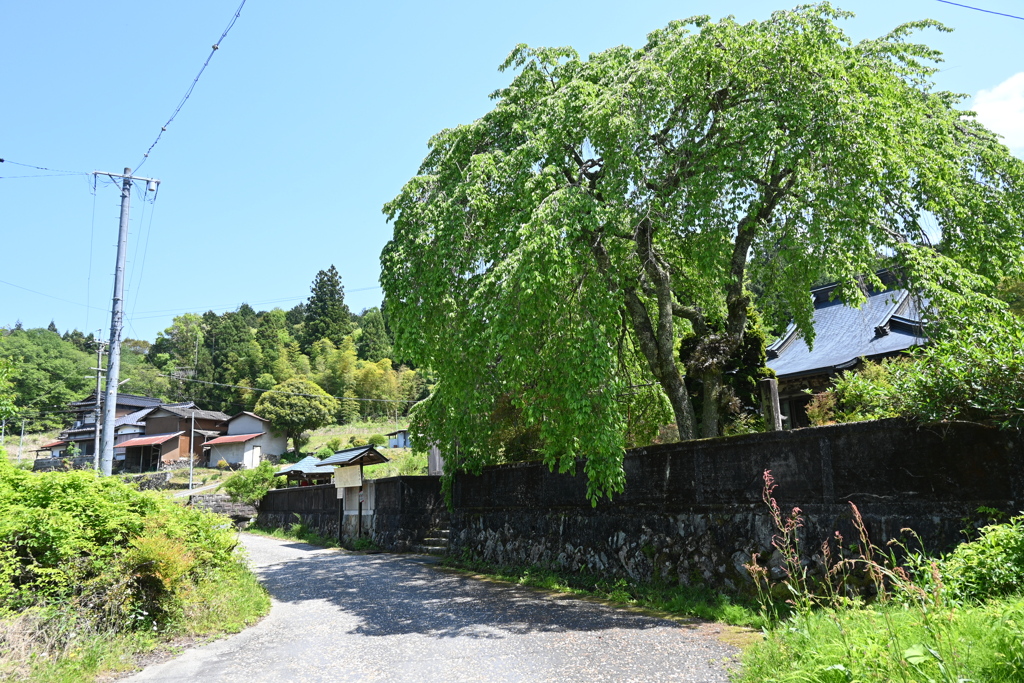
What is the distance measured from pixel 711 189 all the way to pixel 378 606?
770cm

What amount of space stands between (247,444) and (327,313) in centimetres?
2856

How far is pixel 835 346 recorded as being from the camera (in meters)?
19.4

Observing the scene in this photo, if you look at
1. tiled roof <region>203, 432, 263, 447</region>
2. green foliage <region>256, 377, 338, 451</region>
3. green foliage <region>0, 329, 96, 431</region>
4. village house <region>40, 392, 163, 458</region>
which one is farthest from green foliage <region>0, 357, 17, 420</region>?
green foliage <region>0, 329, 96, 431</region>

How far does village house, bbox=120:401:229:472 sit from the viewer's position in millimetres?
52250

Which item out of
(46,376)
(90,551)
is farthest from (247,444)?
(90,551)

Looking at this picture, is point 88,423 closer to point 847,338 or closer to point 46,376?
point 46,376

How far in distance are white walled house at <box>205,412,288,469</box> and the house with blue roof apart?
4254 cm

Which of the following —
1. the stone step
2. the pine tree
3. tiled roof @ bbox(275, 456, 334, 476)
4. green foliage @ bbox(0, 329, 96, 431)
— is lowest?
the stone step

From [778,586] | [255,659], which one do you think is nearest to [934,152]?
[778,586]

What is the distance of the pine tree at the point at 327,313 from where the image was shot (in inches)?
3036

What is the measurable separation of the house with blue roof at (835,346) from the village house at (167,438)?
4505 centimetres

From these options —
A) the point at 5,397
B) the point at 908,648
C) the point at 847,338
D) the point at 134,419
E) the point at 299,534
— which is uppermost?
the point at 134,419

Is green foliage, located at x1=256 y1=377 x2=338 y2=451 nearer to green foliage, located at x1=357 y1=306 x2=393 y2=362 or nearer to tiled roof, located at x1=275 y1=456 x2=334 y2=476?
green foliage, located at x1=357 y1=306 x2=393 y2=362

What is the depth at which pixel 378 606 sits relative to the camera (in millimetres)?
9688
